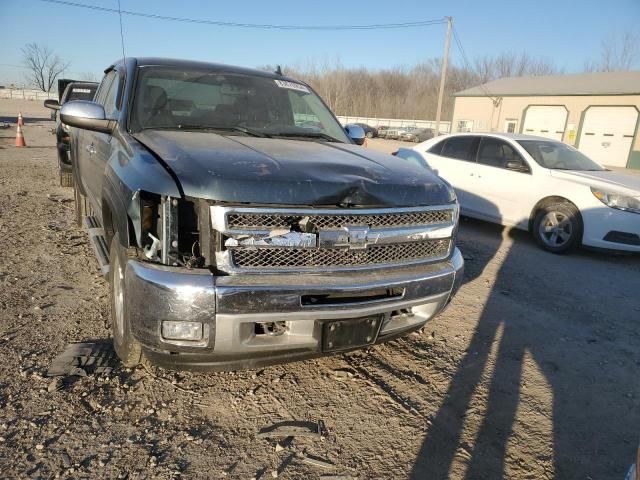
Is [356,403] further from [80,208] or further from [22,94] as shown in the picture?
[22,94]

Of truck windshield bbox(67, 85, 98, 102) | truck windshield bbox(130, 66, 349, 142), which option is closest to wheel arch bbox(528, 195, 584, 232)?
truck windshield bbox(130, 66, 349, 142)

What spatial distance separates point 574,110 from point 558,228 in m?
Answer: 25.8

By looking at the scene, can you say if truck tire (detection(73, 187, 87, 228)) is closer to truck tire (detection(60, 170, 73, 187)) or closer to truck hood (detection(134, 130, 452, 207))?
truck tire (detection(60, 170, 73, 187))

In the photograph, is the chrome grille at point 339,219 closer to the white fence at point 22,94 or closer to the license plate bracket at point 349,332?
the license plate bracket at point 349,332

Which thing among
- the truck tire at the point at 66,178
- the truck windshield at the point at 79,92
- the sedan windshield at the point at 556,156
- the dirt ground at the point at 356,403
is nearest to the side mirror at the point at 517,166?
the sedan windshield at the point at 556,156

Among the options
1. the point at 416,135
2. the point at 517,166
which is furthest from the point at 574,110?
the point at 517,166

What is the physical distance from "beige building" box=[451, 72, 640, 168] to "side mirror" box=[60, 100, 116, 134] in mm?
28325

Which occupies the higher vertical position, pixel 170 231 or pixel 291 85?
pixel 291 85

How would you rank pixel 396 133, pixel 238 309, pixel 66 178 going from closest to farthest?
pixel 238 309
pixel 66 178
pixel 396 133

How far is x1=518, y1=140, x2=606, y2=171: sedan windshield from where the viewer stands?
686 cm

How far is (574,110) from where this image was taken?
91.6 ft

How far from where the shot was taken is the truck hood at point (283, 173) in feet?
7.29

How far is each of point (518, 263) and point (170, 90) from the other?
176 inches

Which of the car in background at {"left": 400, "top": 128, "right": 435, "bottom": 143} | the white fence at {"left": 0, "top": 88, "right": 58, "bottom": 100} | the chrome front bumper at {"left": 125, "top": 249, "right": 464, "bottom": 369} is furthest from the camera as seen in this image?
the white fence at {"left": 0, "top": 88, "right": 58, "bottom": 100}
